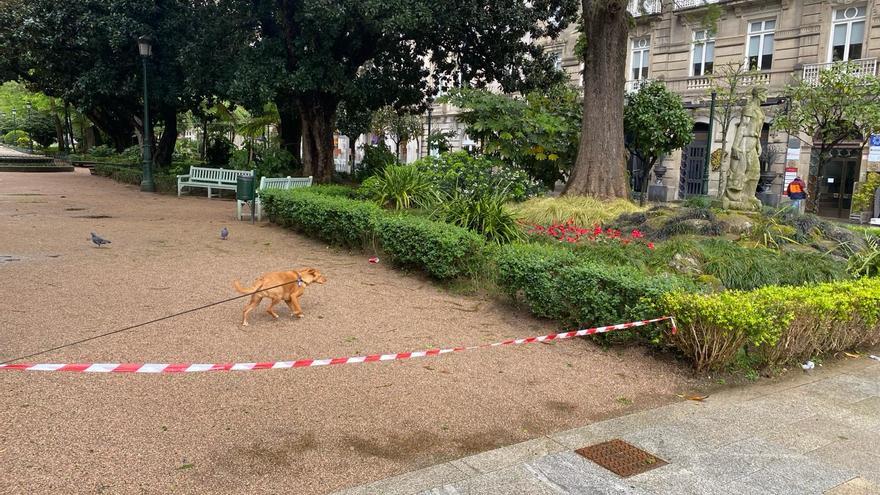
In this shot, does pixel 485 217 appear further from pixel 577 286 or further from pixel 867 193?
pixel 867 193

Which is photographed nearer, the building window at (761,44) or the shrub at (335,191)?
the shrub at (335,191)

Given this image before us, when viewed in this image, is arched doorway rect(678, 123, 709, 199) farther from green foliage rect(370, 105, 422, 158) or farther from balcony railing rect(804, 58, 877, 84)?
green foliage rect(370, 105, 422, 158)

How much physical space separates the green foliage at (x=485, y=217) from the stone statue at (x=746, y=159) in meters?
4.12

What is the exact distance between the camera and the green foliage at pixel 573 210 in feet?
36.4

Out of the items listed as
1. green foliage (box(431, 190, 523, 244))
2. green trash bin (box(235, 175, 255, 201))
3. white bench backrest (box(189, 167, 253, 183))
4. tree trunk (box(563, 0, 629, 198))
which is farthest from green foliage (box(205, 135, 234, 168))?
green foliage (box(431, 190, 523, 244))

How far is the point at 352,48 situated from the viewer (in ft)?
57.8

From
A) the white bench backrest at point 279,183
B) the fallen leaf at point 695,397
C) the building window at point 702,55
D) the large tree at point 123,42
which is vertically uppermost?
the building window at point 702,55

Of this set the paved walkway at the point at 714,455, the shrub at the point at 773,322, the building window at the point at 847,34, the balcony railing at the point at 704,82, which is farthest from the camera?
the balcony railing at the point at 704,82

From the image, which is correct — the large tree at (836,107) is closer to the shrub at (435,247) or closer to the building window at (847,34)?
the building window at (847,34)

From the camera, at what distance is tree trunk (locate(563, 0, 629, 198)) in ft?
41.4

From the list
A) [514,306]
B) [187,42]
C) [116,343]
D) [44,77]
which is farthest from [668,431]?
[44,77]

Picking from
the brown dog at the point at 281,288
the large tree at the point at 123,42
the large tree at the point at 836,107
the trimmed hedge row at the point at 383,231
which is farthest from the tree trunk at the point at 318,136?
the large tree at the point at 836,107

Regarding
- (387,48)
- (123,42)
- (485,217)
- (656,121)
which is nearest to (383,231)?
(485,217)

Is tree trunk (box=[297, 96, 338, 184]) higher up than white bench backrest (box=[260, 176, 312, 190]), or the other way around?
tree trunk (box=[297, 96, 338, 184])
